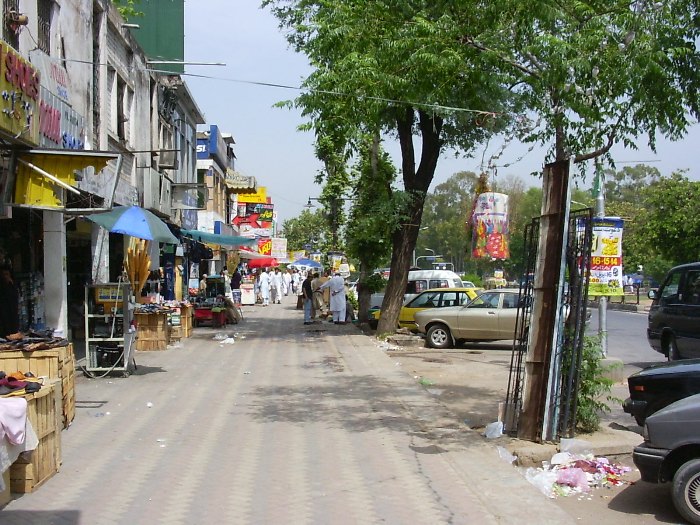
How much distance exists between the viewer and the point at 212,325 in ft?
75.4

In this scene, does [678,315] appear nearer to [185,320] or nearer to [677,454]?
[677,454]

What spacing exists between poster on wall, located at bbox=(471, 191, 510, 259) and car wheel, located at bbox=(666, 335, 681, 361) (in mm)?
4825

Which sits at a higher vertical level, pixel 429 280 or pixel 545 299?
pixel 545 299

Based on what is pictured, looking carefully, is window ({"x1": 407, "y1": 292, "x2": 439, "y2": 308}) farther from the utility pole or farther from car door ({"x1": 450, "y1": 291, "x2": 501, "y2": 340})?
the utility pole

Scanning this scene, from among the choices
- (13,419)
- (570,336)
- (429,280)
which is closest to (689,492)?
(570,336)

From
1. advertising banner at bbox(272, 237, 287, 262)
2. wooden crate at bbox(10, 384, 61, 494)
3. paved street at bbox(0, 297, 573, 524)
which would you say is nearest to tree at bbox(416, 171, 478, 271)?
advertising banner at bbox(272, 237, 287, 262)

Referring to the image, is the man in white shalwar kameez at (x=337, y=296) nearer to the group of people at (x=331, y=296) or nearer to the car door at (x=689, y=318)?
the group of people at (x=331, y=296)

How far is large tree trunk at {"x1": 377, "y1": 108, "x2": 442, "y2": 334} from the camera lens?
1923 cm

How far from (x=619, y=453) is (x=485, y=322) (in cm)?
1041

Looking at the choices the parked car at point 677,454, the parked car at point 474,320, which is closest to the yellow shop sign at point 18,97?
the parked car at point 677,454

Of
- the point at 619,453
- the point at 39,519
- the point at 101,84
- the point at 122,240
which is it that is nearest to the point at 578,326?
the point at 619,453

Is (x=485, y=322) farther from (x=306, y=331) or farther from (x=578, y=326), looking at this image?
(x=578, y=326)

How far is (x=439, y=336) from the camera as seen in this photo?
717 inches

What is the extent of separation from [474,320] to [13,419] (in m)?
13.6
